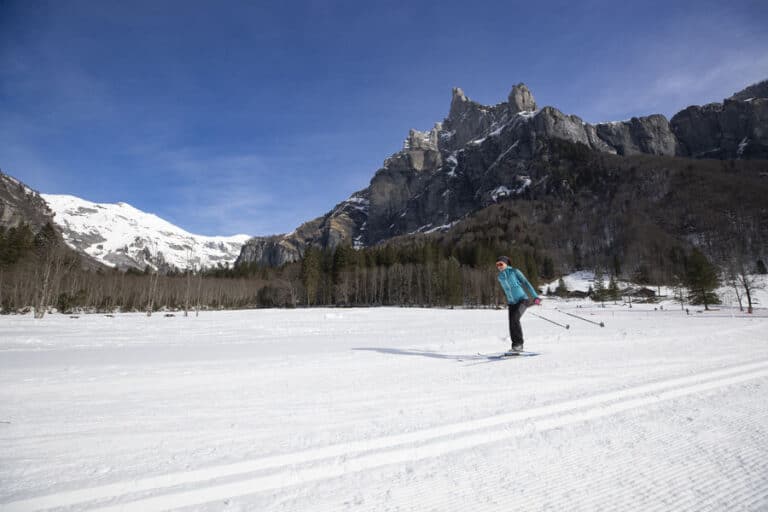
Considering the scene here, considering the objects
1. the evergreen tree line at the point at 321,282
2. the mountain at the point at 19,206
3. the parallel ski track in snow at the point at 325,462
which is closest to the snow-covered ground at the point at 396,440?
the parallel ski track in snow at the point at 325,462

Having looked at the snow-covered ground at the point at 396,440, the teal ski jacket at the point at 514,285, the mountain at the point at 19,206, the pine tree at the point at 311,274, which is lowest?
the snow-covered ground at the point at 396,440

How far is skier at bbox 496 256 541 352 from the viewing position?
304 inches

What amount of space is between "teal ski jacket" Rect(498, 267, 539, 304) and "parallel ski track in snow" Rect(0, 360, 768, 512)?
3690 mm

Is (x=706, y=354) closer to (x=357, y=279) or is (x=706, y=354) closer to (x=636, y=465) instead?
(x=636, y=465)

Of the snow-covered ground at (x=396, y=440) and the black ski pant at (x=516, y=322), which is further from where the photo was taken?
the black ski pant at (x=516, y=322)

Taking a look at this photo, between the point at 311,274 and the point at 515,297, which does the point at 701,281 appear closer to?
the point at 515,297

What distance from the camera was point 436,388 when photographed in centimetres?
489

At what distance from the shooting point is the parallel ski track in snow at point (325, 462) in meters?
2.18

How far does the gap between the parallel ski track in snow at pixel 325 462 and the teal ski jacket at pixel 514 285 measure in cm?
369

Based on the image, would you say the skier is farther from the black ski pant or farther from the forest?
the forest

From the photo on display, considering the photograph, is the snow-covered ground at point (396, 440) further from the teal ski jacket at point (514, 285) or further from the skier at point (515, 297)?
the teal ski jacket at point (514, 285)

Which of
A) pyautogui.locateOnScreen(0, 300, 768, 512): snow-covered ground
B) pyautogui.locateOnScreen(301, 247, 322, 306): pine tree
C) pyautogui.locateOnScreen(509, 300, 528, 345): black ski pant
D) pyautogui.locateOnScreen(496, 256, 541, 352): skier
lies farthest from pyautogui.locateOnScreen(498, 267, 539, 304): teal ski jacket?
pyautogui.locateOnScreen(301, 247, 322, 306): pine tree

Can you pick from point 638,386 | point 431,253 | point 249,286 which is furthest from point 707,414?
point 249,286

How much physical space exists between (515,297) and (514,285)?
276 millimetres
